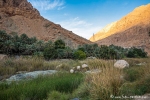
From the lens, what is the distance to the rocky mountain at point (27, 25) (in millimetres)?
31953

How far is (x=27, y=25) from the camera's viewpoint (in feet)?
112

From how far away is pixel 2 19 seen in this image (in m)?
33.1

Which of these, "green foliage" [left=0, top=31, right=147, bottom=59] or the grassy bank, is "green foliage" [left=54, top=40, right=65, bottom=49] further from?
the grassy bank

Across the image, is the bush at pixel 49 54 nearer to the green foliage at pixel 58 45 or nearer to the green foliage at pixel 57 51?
the green foliage at pixel 57 51

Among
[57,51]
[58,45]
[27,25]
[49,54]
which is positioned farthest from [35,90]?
[27,25]

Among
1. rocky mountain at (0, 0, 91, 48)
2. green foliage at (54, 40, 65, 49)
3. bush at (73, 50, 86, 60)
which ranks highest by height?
rocky mountain at (0, 0, 91, 48)

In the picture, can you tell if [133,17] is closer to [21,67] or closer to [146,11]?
[146,11]

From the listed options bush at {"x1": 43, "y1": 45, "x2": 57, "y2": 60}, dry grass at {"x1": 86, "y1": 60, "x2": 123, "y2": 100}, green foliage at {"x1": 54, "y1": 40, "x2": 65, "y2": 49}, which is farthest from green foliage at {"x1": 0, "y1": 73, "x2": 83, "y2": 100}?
green foliage at {"x1": 54, "y1": 40, "x2": 65, "y2": 49}

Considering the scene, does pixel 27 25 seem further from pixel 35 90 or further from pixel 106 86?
pixel 106 86

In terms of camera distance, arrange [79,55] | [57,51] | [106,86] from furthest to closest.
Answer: [57,51]
[79,55]
[106,86]

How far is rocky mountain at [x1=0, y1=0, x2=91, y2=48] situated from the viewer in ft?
105

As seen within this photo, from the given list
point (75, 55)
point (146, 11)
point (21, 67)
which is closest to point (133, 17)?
point (146, 11)

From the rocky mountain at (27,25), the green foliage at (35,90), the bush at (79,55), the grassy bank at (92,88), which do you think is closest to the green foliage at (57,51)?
the bush at (79,55)

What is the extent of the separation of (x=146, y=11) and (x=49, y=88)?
6268cm
